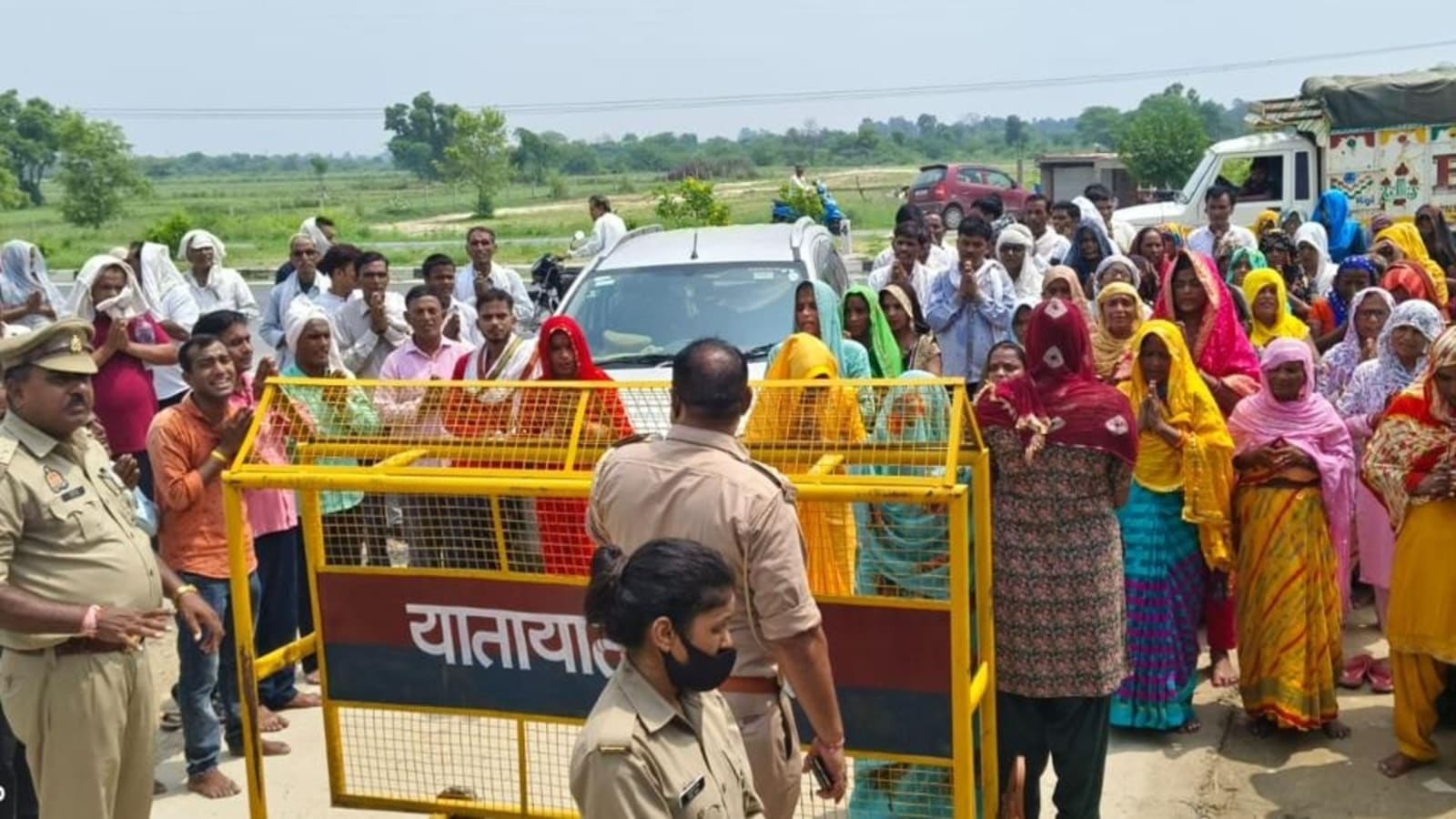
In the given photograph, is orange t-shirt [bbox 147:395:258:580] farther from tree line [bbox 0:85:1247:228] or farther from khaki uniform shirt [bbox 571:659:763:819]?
tree line [bbox 0:85:1247:228]

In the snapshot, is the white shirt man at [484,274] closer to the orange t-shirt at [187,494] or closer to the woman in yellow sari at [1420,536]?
the orange t-shirt at [187,494]

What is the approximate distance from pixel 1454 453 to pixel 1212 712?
5.01 ft

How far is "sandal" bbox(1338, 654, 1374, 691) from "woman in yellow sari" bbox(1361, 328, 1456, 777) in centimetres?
82

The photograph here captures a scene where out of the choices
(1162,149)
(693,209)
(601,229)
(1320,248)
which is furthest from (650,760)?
(1162,149)

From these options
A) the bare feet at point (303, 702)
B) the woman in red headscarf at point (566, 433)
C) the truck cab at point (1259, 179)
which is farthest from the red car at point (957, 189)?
the woman in red headscarf at point (566, 433)

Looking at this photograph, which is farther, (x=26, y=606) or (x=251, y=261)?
(x=251, y=261)

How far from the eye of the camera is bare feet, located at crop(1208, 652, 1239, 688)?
619 cm

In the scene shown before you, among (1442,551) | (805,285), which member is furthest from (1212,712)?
(805,285)

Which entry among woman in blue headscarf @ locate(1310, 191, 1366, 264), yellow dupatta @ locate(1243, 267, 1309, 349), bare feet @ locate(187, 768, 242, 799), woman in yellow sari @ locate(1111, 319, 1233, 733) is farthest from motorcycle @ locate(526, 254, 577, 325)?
woman in yellow sari @ locate(1111, 319, 1233, 733)

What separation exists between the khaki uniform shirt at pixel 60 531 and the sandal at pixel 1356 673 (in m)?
4.83

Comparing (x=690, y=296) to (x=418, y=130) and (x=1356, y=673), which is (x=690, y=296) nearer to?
(x=1356, y=673)

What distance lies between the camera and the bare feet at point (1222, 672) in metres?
6.19

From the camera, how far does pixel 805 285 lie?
22.5ft

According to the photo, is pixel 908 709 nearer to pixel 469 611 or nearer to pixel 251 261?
pixel 469 611
